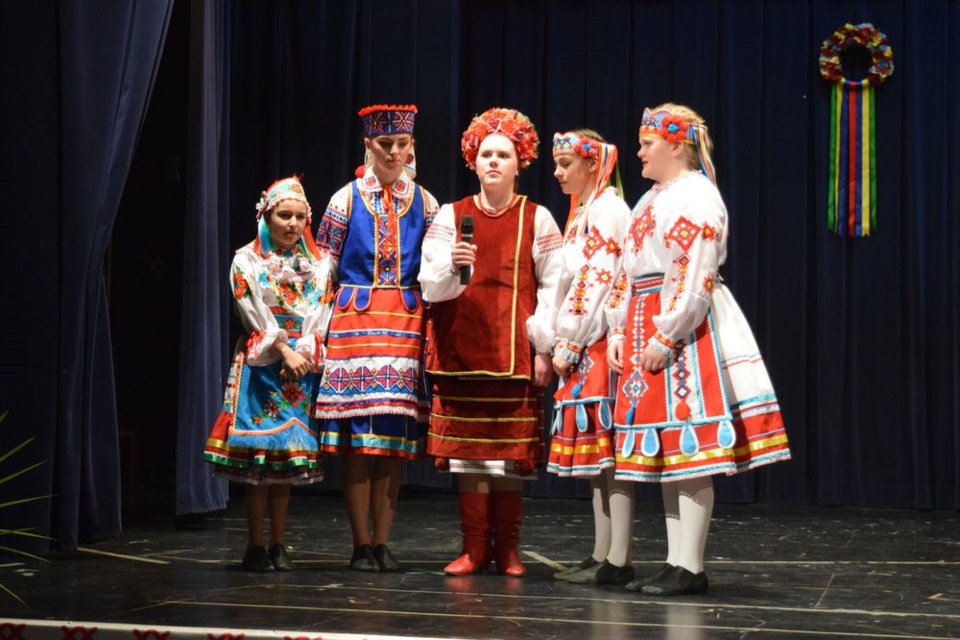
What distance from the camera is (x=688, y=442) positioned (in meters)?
3.61

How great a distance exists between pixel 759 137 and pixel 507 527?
365 centimetres

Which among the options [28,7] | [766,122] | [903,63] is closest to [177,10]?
[28,7]

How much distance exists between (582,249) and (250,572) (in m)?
1.45

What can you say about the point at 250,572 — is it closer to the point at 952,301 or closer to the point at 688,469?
the point at 688,469

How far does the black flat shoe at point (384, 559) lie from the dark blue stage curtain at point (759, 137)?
2.86 m

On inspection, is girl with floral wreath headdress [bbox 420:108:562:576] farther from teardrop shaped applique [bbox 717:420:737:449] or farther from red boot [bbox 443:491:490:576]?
teardrop shaped applique [bbox 717:420:737:449]

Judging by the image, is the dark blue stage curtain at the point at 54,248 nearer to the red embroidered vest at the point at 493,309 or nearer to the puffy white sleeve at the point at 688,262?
A: the red embroidered vest at the point at 493,309

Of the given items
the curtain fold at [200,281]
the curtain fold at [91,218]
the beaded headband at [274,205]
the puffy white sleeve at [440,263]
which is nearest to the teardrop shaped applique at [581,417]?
the puffy white sleeve at [440,263]

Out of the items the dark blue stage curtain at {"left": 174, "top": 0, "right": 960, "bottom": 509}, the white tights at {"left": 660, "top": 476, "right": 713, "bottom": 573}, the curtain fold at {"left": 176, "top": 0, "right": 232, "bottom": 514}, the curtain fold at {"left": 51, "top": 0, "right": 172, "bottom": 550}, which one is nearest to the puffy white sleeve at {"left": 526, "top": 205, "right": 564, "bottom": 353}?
the white tights at {"left": 660, "top": 476, "right": 713, "bottom": 573}

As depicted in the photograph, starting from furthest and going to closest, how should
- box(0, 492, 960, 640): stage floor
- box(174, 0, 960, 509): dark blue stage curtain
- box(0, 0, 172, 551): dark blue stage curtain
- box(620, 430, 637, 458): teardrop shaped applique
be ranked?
box(174, 0, 960, 509): dark blue stage curtain → box(0, 0, 172, 551): dark blue stage curtain → box(620, 430, 637, 458): teardrop shaped applique → box(0, 492, 960, 640): stage floor

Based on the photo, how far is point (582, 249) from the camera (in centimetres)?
399

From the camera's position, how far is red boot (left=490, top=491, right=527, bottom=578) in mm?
4051

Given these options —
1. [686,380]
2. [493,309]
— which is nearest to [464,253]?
[493,309]

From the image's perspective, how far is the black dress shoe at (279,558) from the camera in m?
4.16
